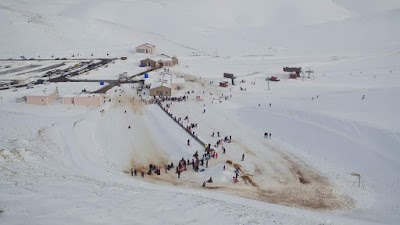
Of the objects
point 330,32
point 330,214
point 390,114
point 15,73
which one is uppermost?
point 330,32

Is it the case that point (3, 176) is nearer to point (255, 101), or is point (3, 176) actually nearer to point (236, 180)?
point (236, 180)

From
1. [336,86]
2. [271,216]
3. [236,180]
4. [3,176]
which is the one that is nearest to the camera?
[271,216]

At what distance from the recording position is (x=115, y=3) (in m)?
128

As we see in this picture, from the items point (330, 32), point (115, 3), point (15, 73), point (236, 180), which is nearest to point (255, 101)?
point (236, 180)

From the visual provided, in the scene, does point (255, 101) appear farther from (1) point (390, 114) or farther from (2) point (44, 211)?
(2) point (44, 211)

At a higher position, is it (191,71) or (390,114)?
(191,71)

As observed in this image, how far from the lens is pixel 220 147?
2548 centimetres

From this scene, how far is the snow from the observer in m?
14.6

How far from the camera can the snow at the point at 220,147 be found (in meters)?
14.6

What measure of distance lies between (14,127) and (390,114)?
28.8 m

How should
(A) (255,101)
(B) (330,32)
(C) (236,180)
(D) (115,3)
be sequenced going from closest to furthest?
(C) (236,180)
(A) (255,101)
(B) (330,32)
(D) (115,3)

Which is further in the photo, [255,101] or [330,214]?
[255,101]

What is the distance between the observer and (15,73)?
53.7 m

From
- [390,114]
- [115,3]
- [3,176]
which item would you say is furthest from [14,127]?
[115,3]
